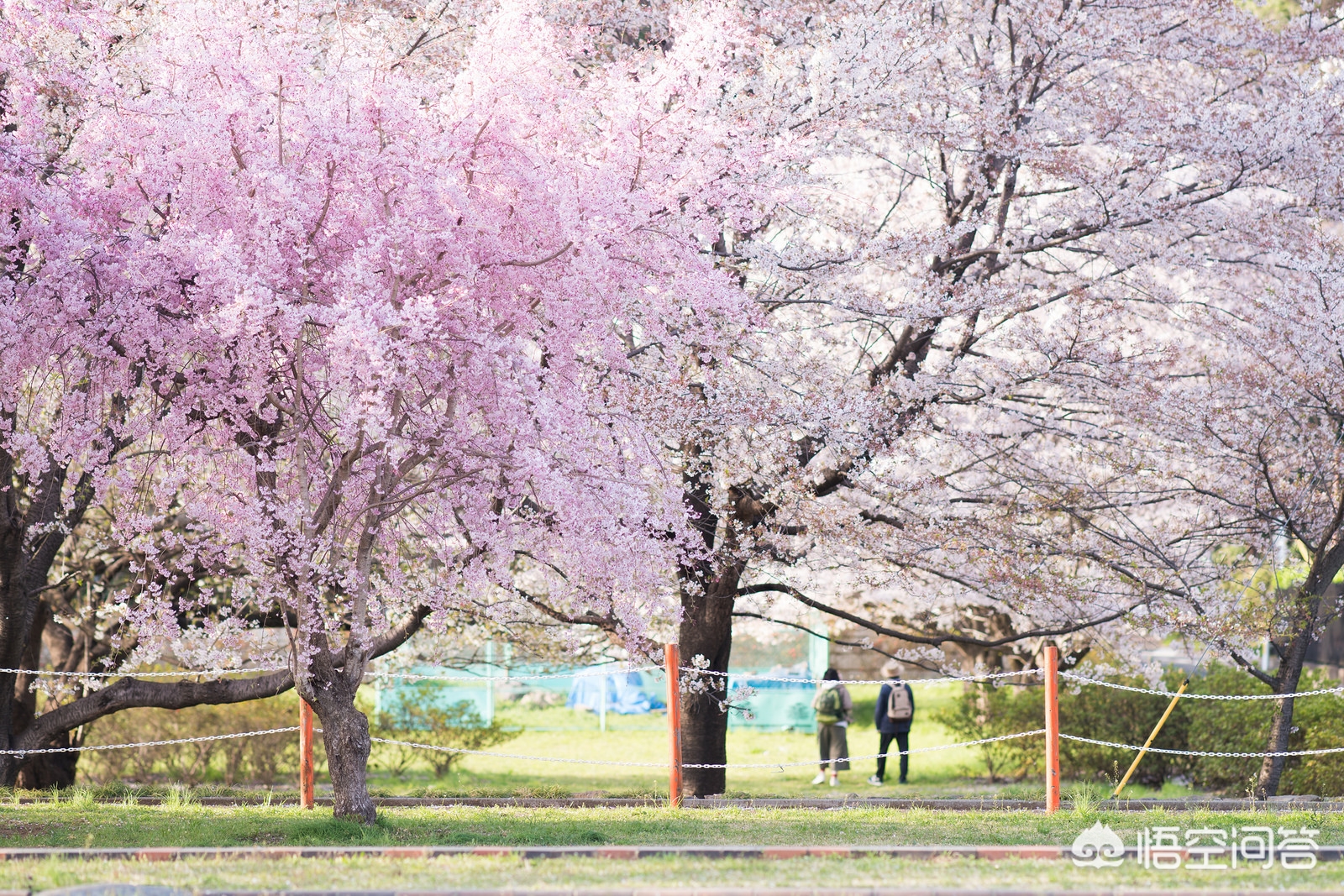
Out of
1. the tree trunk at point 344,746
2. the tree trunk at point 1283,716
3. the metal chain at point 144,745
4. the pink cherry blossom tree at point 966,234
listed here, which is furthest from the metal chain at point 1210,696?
the metal chain at point 144,745

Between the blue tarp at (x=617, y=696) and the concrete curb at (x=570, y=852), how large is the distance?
17.1 metres

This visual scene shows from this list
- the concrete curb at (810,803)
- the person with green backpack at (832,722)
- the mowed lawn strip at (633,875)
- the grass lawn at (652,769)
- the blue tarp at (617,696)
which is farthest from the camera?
the blue tarp at (617,696)

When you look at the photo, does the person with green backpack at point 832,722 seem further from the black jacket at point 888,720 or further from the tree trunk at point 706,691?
the tree trunk at point 706,691

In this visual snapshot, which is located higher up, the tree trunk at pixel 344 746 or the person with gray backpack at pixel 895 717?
the tree trunk at pixel 344 746

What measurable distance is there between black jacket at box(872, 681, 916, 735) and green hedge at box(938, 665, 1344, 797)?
113cm

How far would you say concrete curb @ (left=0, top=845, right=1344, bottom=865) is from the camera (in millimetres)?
6984

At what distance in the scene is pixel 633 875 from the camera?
20.6ft

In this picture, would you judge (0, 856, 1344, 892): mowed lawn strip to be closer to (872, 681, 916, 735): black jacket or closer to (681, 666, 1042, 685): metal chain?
(681, 666, 1042, 685): metal chain

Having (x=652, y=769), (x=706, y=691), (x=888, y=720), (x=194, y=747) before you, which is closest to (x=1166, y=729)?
(x=888, y=720)

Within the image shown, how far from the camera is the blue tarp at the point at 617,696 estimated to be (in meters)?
24.6

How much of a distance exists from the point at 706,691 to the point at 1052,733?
157 inches

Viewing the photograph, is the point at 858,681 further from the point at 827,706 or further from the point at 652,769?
the point at 652,769

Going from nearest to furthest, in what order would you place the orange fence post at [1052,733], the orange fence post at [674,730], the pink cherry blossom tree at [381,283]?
the pink cherry blossom tree at [381,283] < the orange fence post at [1052,733] < the orange fence post at [674,730]

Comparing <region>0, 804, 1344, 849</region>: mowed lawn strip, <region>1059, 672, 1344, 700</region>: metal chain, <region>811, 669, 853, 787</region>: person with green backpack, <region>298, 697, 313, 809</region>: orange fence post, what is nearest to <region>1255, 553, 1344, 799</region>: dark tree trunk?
<region>1059, 672, 1344, 700</region>: metal chain
